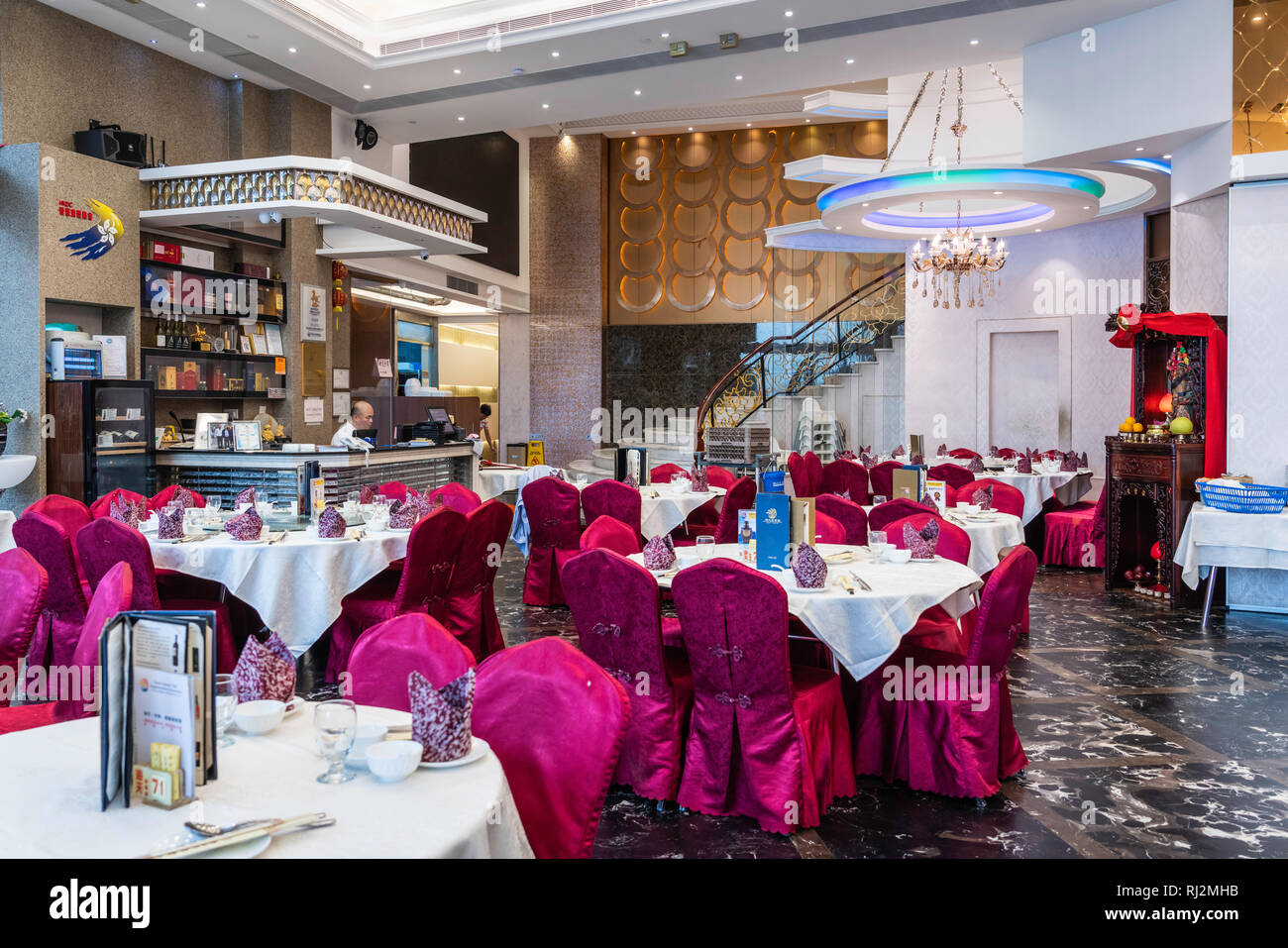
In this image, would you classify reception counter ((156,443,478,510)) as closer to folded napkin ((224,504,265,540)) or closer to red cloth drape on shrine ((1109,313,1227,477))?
folded napkin ((224,504,265,540))

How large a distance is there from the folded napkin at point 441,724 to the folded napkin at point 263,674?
459 mm

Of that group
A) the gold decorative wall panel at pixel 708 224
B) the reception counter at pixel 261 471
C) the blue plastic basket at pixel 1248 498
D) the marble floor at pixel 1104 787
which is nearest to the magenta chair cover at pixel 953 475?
the blue plastic basket at pixel 1248 498

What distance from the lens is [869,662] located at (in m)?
3.44

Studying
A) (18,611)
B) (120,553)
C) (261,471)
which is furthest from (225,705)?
(261,471)

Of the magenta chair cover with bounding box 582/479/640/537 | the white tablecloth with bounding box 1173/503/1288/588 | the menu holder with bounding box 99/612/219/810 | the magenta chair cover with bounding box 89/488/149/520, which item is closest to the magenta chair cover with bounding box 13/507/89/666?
the magenta chair cover with bounding box 89/488/149/520

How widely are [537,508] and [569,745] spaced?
4.98 metres

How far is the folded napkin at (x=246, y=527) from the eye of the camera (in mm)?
4605

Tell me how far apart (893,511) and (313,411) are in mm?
7299

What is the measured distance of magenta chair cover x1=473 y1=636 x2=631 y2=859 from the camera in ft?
6.27
